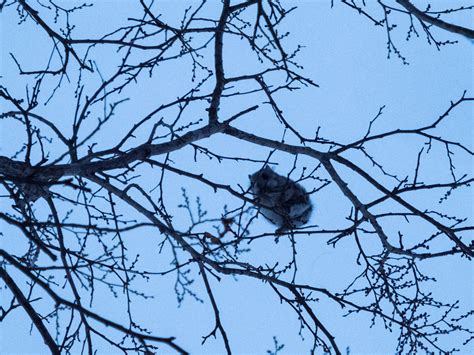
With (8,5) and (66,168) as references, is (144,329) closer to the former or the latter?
(66,168)

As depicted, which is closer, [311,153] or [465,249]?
[465,249]

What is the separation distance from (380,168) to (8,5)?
3.32m

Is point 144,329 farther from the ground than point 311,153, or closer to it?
closer to it

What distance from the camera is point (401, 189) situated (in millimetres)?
3295

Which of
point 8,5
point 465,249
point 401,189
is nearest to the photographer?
point 465,249

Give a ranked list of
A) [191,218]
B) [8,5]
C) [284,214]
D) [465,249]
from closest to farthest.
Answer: [465,249]
[284,214]
[191,218]
[8,5]

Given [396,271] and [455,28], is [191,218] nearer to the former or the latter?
[396,271]

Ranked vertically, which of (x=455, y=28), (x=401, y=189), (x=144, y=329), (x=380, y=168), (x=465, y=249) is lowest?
(x=144, y=329)

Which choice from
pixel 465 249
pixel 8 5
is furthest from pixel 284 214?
pixel 8 5

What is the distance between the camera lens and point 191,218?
158 inches

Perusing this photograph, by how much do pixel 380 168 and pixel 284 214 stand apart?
0.77m

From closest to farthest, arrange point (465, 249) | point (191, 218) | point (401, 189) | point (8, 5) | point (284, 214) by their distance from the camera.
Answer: point (465, 249), point (401, 189), point (284, 214), point (191, 218), point (8, 5)

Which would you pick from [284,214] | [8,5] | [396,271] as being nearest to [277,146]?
[284,214]

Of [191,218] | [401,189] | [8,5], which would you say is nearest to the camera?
[401,189]
